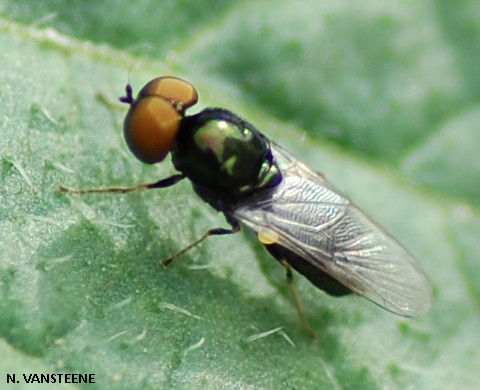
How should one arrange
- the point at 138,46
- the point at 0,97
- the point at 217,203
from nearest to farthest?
the point at 0,97
the point at 217,203
the point at 138,46

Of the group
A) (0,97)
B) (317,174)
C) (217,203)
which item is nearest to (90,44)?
(0,97)

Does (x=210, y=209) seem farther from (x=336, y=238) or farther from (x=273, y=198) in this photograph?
(x=336, y=238)

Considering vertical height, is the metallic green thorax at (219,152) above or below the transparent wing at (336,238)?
above

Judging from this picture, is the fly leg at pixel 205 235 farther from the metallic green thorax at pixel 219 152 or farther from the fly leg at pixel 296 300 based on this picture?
the fly leg at pixel 296 300

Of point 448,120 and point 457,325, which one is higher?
point 448,120

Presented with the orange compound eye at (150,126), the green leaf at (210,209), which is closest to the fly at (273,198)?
the orange compound eye at (150,126)

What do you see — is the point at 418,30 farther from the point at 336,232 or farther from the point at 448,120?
the point at 336,232
